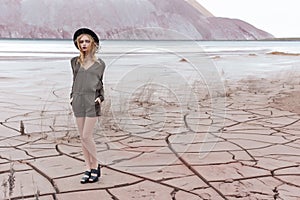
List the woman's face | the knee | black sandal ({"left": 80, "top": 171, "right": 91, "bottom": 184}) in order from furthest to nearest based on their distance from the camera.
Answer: black sandal ({"left": 80, "top": 171, "right": 91, "bottom": 184}), the knee, the woman's face

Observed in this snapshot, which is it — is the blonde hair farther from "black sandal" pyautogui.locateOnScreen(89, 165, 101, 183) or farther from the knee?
"black sandal" pyautogui.locateOnScreen(89, 165, 101, 183)

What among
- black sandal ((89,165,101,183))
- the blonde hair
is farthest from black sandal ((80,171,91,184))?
the blonde hair

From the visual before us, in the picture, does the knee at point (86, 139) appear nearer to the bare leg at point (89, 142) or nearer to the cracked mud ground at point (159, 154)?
the bare leg at point (89, 142)

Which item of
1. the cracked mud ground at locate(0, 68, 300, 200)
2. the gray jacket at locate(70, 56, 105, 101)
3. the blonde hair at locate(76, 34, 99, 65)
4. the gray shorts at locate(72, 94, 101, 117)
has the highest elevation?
the blonde hair at locate(76, 34, 99, 65)

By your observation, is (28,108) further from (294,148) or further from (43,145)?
(294,148)

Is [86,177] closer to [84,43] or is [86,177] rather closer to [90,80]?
[90,80]

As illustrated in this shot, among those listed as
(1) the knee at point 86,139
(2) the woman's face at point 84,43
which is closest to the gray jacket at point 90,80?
(2) the woman's face at point 84,43

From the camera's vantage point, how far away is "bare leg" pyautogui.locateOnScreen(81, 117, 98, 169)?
3.45 metres

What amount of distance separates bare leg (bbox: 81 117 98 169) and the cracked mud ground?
0.61 feet

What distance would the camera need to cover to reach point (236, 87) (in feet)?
35.3

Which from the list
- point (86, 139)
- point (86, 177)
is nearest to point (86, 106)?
point (86, 139)

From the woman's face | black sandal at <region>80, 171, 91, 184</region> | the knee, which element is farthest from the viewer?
black sandal at <region>80, 171, 91, 184</region>

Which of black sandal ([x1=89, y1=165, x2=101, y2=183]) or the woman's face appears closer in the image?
the woman's face

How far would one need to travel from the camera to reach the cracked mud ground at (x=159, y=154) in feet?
11.8
